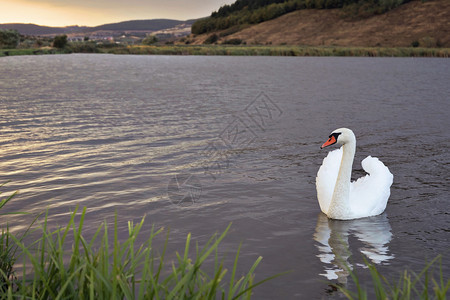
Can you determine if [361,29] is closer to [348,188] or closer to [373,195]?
[373,195]

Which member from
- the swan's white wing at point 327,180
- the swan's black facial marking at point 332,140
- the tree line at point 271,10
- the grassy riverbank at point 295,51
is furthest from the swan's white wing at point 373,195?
the tree line at point 271,10

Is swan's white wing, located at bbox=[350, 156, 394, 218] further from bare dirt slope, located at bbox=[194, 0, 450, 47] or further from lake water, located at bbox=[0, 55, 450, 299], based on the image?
bare dirt slope, located at bbox=[194, 0, 450, 47]

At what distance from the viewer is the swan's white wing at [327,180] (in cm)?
772

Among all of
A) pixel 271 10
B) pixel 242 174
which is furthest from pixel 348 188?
pixel 271 10

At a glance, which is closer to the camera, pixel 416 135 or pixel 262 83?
pixel 416 135

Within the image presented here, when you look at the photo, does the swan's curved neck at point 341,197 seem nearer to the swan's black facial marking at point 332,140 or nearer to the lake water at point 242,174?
the lake water at point 242,174

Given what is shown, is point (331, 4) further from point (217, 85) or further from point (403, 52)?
point (217, 85)

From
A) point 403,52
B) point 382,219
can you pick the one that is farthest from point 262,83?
point 403,52

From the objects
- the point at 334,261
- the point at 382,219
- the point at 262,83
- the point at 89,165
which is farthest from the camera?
the point at 262,83

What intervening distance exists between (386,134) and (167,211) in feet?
29.7

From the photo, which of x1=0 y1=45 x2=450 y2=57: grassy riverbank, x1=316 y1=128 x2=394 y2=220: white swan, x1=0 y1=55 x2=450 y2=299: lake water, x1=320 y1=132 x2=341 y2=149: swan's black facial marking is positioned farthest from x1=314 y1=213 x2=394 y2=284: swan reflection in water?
x1=0 y1=45 x2=450 y2=57: grassy riverbank

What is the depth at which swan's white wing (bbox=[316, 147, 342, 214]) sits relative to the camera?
7.72 meters

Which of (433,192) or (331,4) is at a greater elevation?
(331,4)

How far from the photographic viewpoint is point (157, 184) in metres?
9.18
